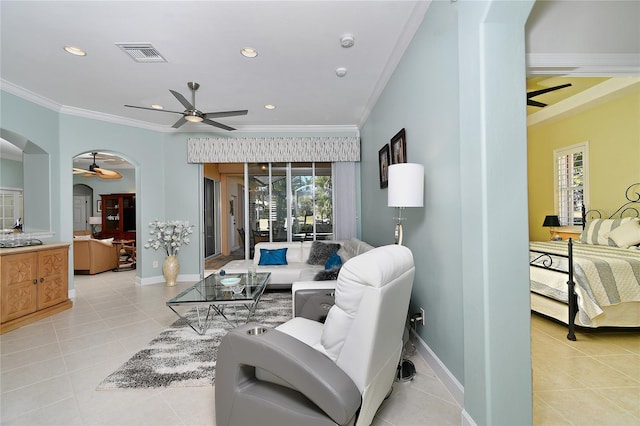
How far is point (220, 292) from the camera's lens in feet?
10.1

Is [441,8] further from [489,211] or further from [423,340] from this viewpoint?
[423,340]

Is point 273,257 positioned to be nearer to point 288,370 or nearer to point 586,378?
point 288,370

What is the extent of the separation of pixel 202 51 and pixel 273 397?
10.3ft

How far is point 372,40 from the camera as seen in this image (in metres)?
2.77

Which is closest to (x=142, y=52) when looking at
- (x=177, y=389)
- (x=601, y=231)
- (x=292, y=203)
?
(x=177, y=389)

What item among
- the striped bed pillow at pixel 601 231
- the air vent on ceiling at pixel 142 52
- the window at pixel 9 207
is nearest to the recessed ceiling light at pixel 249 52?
the air vent on ceiling at pixel 142 52

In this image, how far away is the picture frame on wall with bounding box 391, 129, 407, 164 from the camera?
279 cm

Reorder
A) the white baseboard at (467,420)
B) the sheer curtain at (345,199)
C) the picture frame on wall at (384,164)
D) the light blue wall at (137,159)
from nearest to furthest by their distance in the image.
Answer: the white baseboard at (467,420)
the picture frame on wall at (384,164)
the light blue wall at (137,159)
the sheer curtain at (345,199)

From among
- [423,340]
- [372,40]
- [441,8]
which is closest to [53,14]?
[372,40]

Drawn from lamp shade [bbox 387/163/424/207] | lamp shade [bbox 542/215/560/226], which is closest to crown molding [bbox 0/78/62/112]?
lamp shade [bbox 387/163/424/207]

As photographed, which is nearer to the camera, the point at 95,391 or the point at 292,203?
the point at 95,391

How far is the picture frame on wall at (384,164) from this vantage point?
3.46 meters

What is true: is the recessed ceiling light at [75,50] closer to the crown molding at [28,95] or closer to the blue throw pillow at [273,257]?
the crown molding at [28,95]

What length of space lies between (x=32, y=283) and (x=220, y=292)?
8.08 ft
